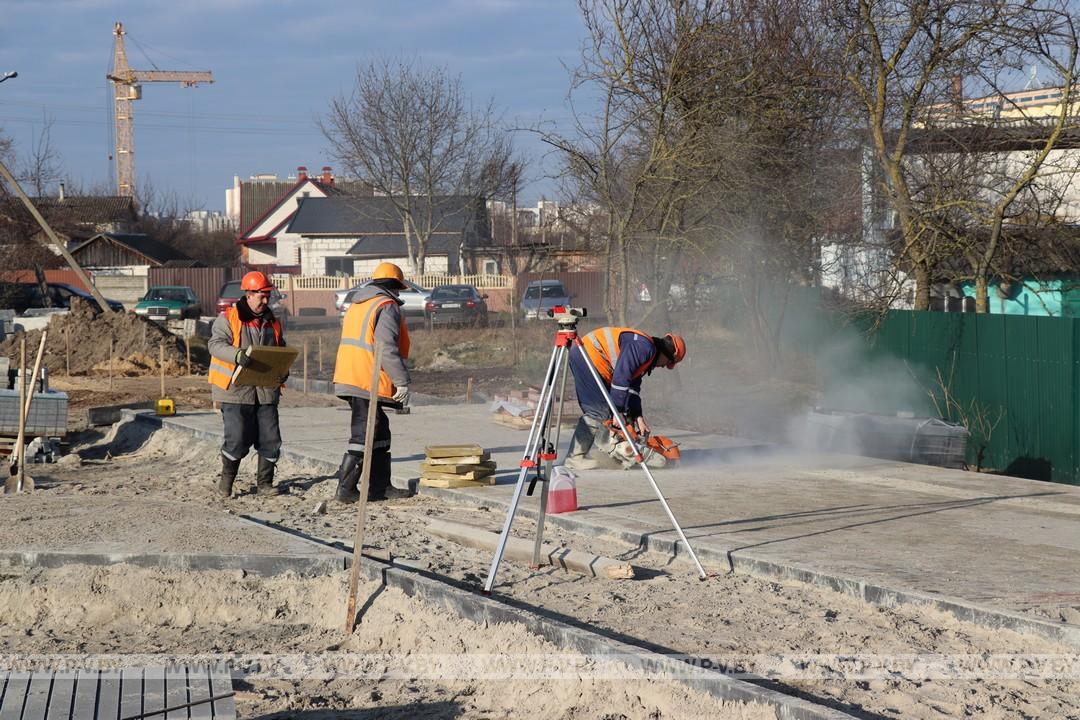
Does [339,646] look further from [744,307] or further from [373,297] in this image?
[744,307]

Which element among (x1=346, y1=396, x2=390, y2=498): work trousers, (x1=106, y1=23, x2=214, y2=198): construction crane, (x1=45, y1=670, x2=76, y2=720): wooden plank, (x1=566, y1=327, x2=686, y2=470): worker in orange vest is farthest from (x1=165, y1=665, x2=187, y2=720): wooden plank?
(x1=106, y1=23, x2=214, y2=198): construction crane

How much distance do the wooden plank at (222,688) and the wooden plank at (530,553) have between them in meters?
2.33

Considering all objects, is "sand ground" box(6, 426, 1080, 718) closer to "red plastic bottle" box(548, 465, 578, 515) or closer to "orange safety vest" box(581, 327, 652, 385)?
"red plastic bottle" box(548, 465, 578, 515)

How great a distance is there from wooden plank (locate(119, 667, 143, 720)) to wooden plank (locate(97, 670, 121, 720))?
0.02 meters

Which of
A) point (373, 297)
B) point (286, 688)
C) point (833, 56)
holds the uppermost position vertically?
point (833, 56)

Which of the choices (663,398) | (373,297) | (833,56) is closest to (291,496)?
(373,297)

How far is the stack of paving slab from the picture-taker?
9.68 m

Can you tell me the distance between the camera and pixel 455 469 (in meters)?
9.75

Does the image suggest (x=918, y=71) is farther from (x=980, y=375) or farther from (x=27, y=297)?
(x=27, y=297)

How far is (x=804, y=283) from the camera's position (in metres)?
21.2

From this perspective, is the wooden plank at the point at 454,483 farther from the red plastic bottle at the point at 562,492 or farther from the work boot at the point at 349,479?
the red plastic bottle at the point at 562,492

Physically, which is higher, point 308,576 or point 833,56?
point 833,56

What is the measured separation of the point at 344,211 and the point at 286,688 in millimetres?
55233

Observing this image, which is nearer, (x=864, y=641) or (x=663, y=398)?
(x=864, y=641)
